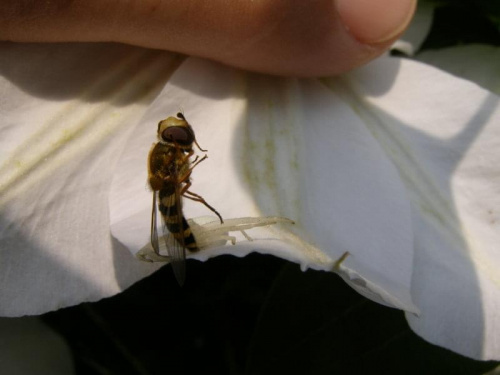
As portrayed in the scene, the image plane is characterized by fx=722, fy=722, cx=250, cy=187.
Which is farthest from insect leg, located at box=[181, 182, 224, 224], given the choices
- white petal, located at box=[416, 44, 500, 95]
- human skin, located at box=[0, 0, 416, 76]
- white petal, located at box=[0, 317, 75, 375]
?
white petal, located at box=[416, 44, 500, 95]

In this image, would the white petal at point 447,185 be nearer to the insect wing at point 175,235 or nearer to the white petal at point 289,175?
the white petal at point 289,175

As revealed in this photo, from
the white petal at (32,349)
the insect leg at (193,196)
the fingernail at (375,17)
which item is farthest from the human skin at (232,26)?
the white petal at (32,349)

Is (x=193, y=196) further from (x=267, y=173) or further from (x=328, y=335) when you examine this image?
Result: (x=328, y=335)

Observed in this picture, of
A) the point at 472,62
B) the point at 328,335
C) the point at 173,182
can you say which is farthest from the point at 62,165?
the point at 472,62

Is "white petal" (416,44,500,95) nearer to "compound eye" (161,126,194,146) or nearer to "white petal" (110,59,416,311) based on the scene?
"white petal" (110,59,416,311)

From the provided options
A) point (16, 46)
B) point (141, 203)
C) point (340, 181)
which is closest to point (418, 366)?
point (340, 181)
